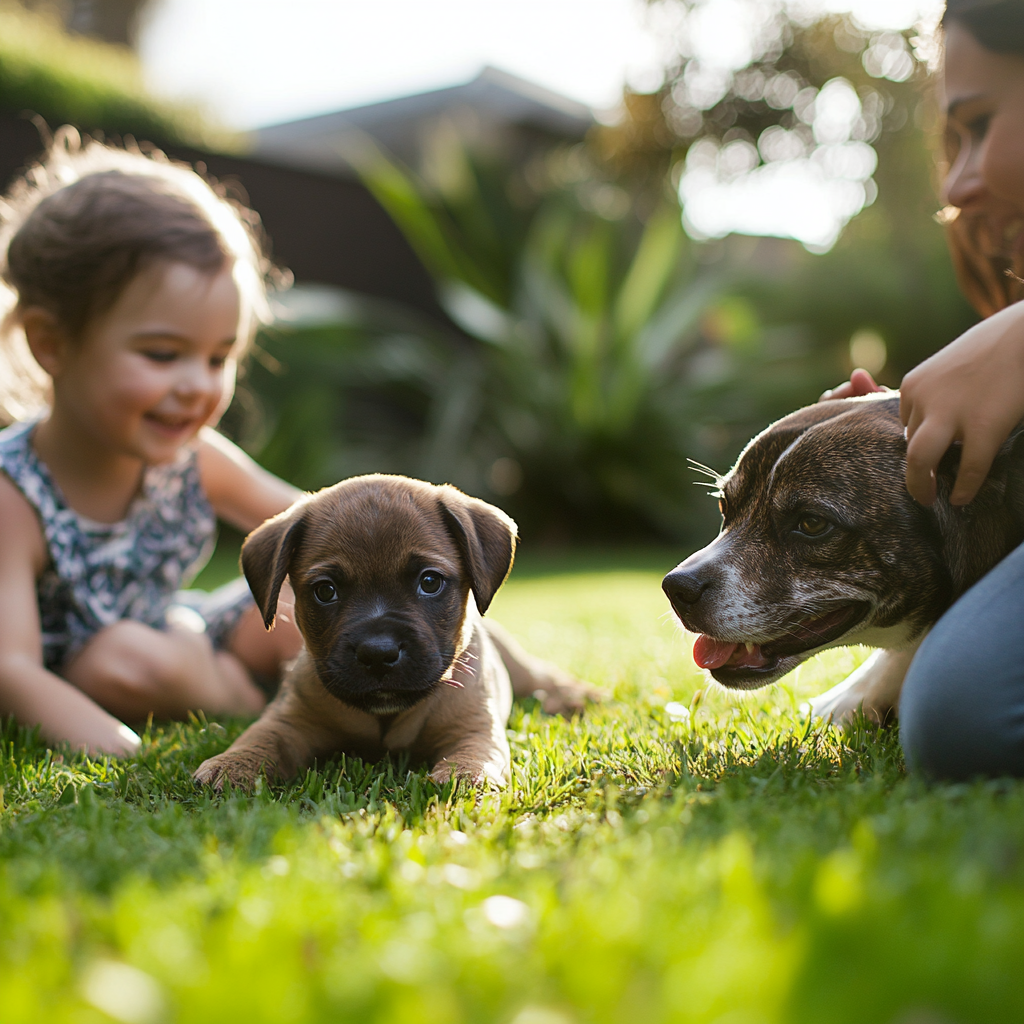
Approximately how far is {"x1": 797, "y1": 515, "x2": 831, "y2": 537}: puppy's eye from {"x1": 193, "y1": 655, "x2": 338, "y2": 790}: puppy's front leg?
1569 mm

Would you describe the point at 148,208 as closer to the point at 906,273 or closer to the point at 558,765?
the point at 558,765

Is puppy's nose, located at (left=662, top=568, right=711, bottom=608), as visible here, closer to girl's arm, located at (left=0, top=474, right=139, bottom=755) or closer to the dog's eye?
the dog's eye

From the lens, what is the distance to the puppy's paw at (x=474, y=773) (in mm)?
2592

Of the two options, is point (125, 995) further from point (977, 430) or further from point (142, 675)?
point (142, 675)

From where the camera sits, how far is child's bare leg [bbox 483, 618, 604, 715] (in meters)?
3.83

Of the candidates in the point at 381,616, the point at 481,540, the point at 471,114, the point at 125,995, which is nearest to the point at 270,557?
the point at 381,616

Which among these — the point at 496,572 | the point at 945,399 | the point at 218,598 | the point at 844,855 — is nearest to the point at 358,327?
the point at 218,598

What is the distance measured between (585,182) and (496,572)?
14391 millimetres

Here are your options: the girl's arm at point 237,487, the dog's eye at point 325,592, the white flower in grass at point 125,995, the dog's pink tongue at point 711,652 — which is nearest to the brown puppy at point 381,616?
the dog's eye at point 325,592

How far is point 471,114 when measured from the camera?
2138 centimetres

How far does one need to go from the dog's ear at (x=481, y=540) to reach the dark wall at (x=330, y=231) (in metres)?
11.8

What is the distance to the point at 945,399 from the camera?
248 cm

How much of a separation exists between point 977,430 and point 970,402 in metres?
0.07

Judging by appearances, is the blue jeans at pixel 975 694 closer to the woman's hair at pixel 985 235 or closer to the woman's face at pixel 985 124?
the woman's hair at pixel 985 235
